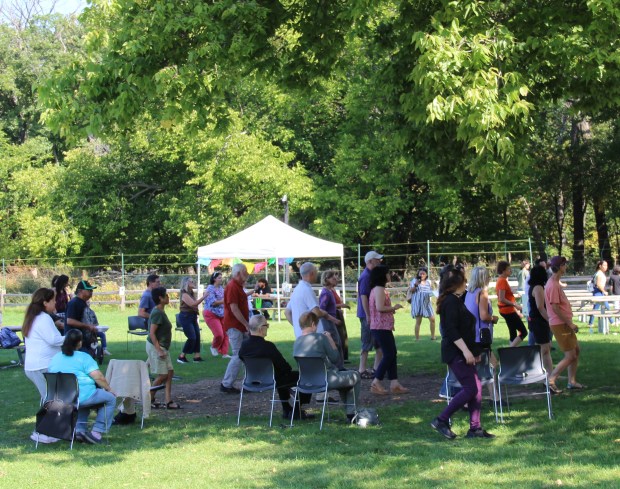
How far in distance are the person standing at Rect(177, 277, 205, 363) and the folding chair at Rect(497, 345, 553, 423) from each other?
787 centimetres

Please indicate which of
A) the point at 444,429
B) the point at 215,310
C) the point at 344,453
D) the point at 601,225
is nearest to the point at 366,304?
the point at 444,429

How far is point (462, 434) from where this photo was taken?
28.9ft

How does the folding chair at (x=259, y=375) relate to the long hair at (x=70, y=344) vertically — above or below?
below

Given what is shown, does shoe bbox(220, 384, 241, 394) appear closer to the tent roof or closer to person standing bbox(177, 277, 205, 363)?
person standing bbox(177, 277, 205, 363)

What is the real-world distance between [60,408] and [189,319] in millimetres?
7849

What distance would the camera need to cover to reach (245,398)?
38.5 feet

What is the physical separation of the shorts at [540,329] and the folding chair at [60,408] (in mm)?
6103

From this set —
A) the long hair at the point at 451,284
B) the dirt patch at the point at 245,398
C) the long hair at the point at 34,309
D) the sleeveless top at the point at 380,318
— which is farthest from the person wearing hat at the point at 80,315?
the long hair at the point at 451,284

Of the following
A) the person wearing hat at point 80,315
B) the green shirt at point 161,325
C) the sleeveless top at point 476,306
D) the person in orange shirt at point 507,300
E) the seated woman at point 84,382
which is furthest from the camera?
the person in orange shirt at point 507,300

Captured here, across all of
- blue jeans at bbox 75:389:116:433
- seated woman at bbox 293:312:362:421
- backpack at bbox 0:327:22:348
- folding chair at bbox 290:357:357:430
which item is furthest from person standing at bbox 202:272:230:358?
blue jeans at bbox 75:389:116:433

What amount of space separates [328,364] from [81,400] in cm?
259

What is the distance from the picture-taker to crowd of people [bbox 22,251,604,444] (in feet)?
28.0

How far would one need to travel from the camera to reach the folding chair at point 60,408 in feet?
28.3

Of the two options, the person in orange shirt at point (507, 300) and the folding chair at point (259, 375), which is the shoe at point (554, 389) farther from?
the folding chair at point (259, 375)
